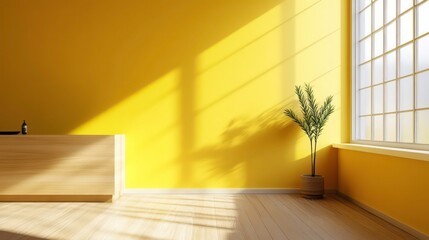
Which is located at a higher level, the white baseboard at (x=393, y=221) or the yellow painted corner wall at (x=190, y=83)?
the yellow painted corner wall at (x=190, y=83)

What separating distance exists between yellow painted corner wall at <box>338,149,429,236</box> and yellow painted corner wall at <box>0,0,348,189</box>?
0.55 m

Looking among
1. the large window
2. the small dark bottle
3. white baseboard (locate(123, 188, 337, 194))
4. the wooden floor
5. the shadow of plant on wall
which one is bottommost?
the wooden floor

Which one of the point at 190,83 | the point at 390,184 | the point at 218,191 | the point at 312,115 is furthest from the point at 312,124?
the point at 190,83

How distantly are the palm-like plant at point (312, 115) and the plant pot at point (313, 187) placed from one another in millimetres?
103

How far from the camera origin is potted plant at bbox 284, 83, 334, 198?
427 centimetres

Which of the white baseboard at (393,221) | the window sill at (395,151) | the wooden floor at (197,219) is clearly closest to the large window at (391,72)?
the window sill at (395,151)

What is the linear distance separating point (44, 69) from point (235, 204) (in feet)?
9.14

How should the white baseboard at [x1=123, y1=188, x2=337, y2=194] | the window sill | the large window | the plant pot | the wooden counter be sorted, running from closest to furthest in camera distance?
the window sill, the large window, the wooden counter, the plant pot, the white baseboard at [x1=123, y1=188, x2=337, y2=194]

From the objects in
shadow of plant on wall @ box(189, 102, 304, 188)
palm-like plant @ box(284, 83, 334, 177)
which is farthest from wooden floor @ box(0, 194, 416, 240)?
palm-like plant @ box(284, 83, 334, 177)

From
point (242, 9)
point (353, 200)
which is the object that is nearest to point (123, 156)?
point (242, 9)

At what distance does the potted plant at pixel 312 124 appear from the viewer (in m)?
4.27

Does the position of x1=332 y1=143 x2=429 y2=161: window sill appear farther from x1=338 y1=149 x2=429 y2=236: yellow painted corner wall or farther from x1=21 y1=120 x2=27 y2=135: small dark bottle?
x1=21 y1=120 x2=27 y2=135: small dark bottle

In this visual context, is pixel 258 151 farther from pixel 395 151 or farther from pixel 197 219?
pixel 395 151

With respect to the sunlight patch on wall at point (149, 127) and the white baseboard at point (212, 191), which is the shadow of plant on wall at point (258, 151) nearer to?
the white baseboard at point (212, 191)
